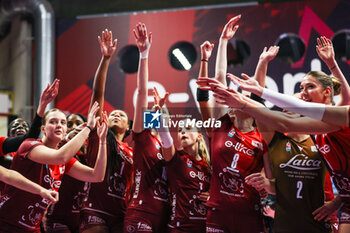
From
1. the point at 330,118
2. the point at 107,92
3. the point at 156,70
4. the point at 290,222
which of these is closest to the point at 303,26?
the point at 156,70

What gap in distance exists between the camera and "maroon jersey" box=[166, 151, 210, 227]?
425 centimetres

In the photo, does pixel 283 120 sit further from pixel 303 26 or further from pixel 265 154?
pixel 303 26

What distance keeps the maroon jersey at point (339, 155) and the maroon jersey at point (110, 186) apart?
195 centimetres

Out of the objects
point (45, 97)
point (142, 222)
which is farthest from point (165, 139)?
point (45, 97)

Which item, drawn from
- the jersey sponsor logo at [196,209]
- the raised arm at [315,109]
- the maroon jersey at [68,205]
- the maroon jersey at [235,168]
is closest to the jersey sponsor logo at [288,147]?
the maroon jersey at [235,168]

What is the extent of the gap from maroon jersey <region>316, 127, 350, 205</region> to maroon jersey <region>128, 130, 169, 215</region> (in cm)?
150

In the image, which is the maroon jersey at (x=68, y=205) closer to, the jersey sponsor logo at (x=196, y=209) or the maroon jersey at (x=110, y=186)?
the maroon jersey at (x=110, y=186)

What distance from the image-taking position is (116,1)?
8633 millimetres

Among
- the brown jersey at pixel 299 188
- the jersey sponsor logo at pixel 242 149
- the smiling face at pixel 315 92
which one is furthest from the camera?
the jersey sponsor logo at pixel 242 149

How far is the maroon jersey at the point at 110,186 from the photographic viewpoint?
4.58 meters

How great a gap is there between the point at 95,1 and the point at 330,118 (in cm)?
674

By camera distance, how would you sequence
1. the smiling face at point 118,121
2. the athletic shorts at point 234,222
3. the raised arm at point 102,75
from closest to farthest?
the athletic shorts at point 234,222 < the raised arm at point 102,75 < the smiling face at point 118,121

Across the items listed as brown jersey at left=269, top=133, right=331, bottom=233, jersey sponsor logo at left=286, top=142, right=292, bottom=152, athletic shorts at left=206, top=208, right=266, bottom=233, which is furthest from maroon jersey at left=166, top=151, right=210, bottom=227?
jersey sponsor logo at left=286, top=142, right=292, bottom=152

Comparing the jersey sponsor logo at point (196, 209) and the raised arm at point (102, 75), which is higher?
the raised arm at point (102, 75)
